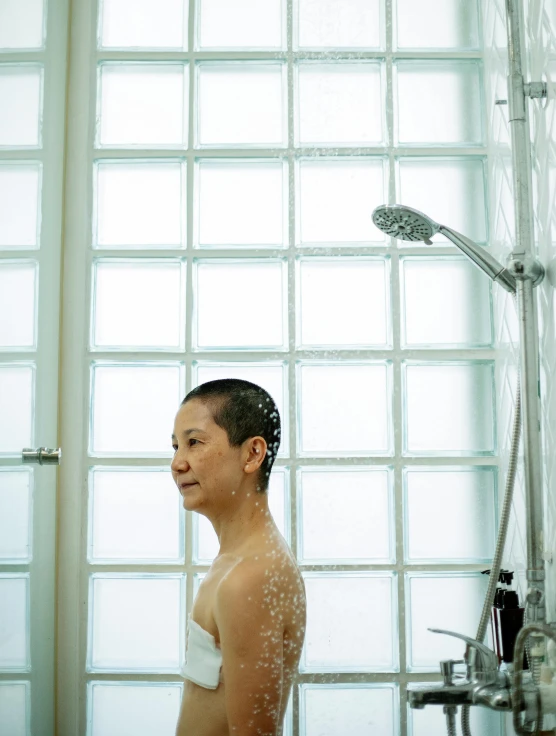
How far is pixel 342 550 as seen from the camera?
1761 mm

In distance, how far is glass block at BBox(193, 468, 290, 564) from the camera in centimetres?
177

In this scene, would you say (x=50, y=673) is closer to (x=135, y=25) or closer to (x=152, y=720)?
(x=152, y=720)

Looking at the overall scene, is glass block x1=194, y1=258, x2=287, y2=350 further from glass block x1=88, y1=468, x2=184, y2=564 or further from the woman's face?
the woman's face

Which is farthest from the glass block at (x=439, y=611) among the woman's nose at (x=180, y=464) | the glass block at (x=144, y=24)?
the glass block at (x=144, y=24)

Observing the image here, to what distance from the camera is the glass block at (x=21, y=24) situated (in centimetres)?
158

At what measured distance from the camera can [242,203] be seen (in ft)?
6.07

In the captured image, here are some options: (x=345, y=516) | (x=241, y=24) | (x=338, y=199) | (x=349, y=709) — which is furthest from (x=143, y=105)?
(x=349, y=709)

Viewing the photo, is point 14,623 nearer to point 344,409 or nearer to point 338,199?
point 344,409

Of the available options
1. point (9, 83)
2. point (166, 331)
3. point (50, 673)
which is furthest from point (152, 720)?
point (9, 83)

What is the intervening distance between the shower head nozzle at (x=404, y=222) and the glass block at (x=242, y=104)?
51 centimetres

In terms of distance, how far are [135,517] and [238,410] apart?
2.12 feet

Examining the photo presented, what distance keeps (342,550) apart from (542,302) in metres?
0.71

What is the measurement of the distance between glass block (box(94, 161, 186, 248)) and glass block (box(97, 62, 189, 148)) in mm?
58

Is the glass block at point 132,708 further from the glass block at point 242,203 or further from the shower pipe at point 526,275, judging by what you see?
the glass block at point 242,203
